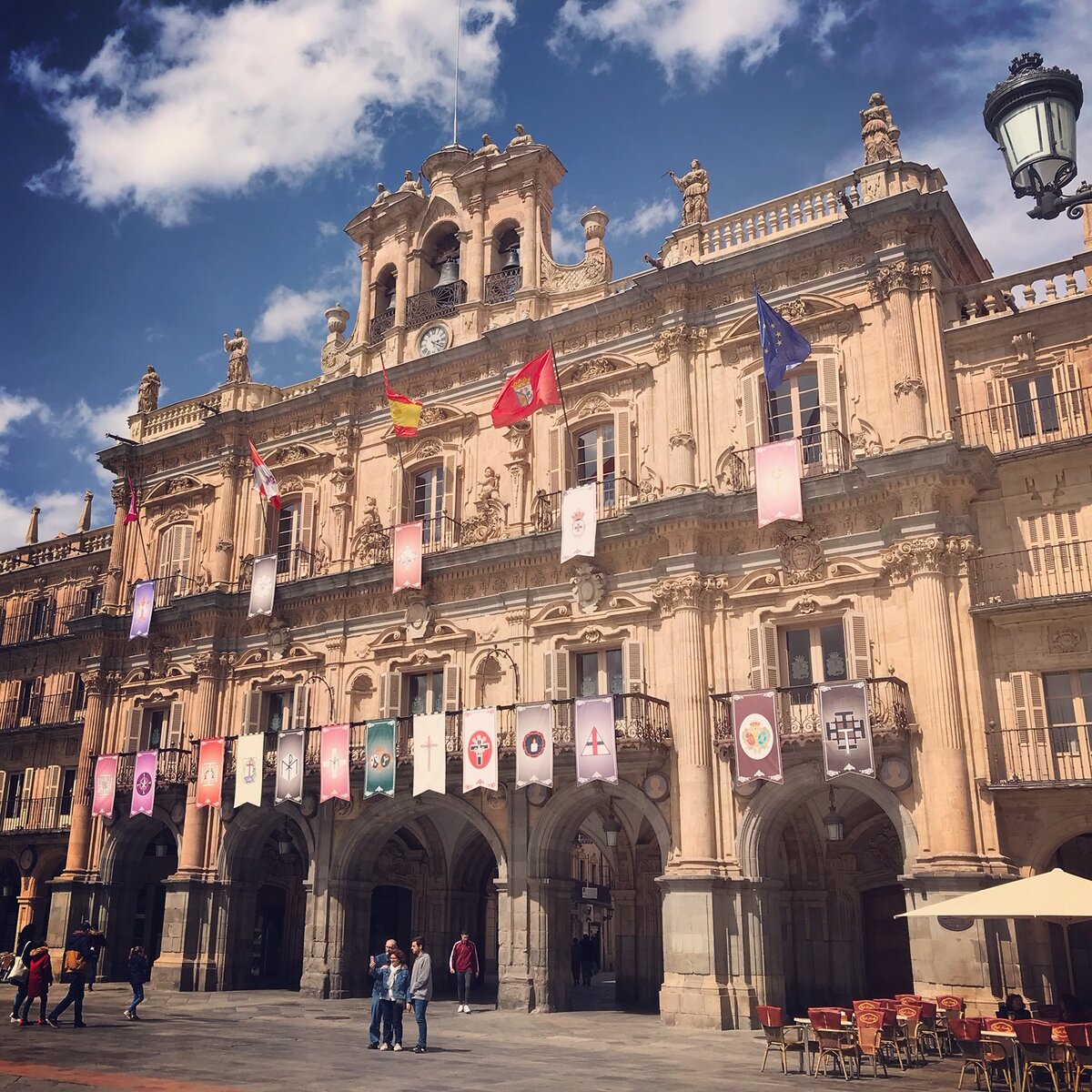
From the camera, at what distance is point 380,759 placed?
91.1 feet

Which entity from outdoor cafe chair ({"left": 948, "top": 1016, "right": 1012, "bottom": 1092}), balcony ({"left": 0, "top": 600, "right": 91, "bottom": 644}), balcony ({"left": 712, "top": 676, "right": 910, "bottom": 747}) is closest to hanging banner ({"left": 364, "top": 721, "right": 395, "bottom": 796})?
Result: balcony ({"left": 712, "top": 676, "right": 910, "bottom": 747})

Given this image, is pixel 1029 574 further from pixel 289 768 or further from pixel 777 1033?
pixel 289 768

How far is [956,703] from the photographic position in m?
21.8

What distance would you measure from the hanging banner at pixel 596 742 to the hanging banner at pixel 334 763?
6811 mm

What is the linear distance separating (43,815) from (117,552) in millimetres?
10274

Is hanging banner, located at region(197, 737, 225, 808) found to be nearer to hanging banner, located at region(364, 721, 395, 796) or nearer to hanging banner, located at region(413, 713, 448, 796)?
hanging banner, located at region(364, 721, 395, 796)

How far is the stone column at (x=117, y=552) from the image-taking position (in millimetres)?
36938

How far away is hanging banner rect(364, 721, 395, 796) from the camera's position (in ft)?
90.3

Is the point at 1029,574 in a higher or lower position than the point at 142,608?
lower

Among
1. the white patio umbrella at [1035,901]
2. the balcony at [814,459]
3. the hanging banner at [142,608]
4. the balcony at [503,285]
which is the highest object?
the balcony at [503,285]

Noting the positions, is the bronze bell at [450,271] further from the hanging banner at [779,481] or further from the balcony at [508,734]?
the balcony at [508,734]

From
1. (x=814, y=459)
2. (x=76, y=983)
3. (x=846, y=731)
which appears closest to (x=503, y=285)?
(x=814, y=459)

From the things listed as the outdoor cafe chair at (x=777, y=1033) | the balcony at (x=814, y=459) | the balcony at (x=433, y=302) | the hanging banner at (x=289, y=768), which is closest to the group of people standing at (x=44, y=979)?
the hanging banner at (x=289, y=768)

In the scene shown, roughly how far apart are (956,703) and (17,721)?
36.0 m
